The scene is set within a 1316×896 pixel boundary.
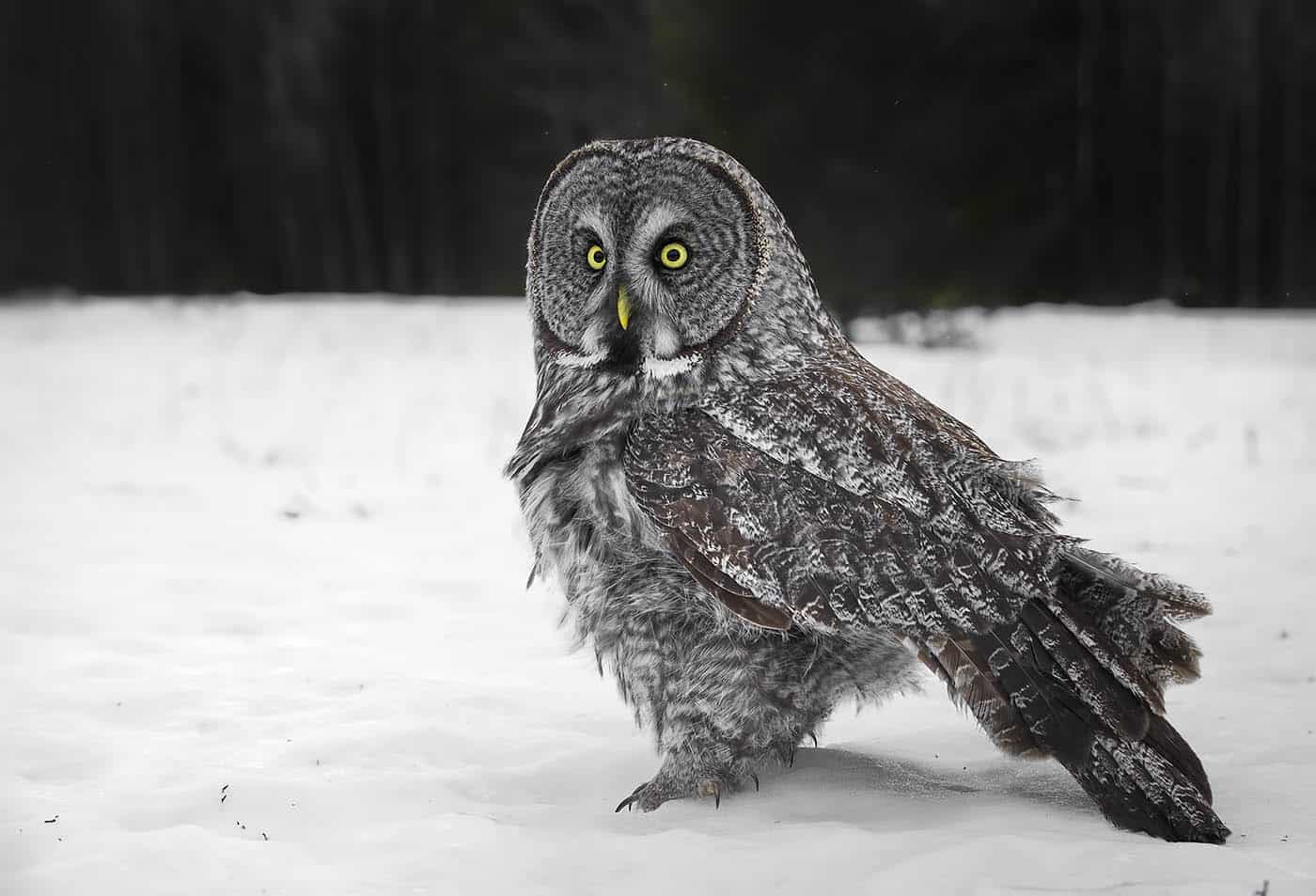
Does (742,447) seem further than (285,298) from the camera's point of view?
No

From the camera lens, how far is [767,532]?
2891 mm

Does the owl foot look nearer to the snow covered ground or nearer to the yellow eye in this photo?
the snow covered ground

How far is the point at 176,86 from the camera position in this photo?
938 inches

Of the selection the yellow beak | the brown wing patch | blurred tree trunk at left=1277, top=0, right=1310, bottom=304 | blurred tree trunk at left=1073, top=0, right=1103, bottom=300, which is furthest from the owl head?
blurred tree trunk at left=1277, top=0, right=1310, bottom=304

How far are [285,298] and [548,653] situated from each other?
→ 1595 cm

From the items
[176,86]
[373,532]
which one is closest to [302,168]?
[176,86]

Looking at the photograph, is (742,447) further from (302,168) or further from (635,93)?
(302,168)

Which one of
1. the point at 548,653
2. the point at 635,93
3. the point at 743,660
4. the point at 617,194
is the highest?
the point at 635,93

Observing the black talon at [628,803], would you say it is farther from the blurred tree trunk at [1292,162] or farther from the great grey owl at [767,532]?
the blurred tree trunk at [1292,162]

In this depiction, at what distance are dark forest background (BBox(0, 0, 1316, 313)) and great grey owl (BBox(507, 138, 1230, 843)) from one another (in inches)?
38.3

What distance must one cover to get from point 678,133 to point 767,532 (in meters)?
8.42

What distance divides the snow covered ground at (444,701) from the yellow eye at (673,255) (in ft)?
4.08

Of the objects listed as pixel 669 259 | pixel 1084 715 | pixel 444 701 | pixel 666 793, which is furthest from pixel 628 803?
pixel 669 259

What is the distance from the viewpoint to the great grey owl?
9.11ft
